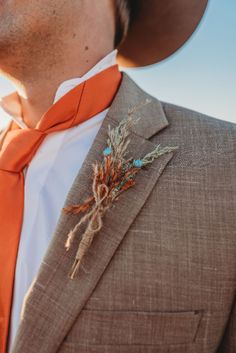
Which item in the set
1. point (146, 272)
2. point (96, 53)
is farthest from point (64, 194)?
point (96, 53)

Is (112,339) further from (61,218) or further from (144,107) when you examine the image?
(144,107)

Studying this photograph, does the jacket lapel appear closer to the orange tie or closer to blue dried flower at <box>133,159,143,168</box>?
blue dried flower at <box>133,159,143,168</box>

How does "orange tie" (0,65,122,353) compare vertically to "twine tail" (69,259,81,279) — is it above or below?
above

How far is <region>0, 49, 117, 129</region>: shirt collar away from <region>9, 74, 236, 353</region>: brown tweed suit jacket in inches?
15.8

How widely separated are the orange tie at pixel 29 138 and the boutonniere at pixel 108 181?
19 cm

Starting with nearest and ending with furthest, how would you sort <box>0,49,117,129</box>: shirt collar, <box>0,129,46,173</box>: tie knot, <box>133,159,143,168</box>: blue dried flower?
<box>133,159,143,168</box>: blue dried flower → <box>0,129,46,173</box>: tie knot → <box>0,49,117,129</box>: shirt collar

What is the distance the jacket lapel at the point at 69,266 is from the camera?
1064 mm

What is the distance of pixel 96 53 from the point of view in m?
1.67

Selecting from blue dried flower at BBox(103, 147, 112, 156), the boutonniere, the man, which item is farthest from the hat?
blue dried flower at BBox(103, 147, 112, 156)

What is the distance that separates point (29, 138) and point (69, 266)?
0.54 m

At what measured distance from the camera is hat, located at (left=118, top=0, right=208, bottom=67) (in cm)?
188

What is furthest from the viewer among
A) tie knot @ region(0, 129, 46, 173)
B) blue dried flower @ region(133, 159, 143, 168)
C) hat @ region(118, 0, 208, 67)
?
hat @ region(118, 0, 208, 67)

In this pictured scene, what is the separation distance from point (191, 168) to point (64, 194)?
42 centimetres

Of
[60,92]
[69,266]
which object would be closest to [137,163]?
[69,266]
